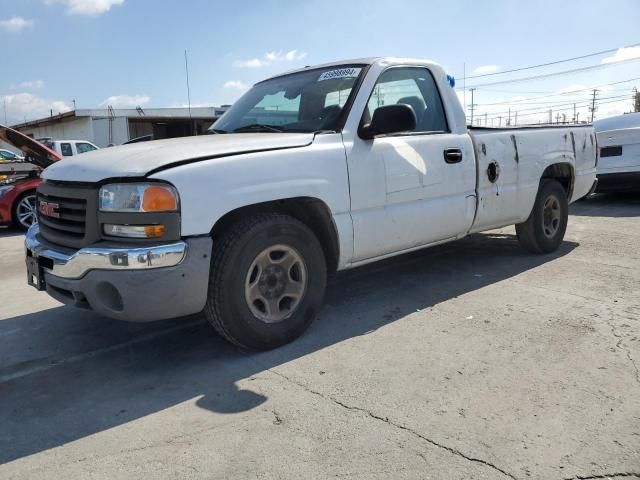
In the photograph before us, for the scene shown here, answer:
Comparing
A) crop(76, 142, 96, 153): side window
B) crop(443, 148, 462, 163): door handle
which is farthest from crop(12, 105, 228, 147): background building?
crop(443, 148, 462, 163): door handle

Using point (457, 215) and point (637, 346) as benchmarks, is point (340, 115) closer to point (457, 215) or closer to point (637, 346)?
point (457, 215)

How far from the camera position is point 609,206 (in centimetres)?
984

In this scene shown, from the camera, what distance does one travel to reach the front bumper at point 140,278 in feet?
9.65

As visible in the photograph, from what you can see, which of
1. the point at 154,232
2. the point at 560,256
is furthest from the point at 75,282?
the point at 560,256

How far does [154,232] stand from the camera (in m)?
2.98

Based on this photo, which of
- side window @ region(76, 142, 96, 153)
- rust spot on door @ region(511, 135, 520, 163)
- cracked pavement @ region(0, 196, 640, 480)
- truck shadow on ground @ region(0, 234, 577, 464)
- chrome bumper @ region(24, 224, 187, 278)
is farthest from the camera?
side window @ region(76, 142, 96, 153)

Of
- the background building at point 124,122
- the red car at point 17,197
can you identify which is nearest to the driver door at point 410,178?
the red car at point 17,197

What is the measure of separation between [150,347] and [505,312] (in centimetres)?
258

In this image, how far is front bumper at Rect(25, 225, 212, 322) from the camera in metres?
2.94

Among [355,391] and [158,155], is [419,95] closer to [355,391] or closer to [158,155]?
[158,155]

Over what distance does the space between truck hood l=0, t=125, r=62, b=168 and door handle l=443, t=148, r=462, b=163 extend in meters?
5.74

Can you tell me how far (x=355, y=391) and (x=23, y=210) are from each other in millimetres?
8543

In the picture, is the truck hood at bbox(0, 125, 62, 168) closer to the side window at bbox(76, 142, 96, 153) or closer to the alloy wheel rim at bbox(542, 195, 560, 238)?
the alloy wheel rim at bbox(542, 195, 560, 238)

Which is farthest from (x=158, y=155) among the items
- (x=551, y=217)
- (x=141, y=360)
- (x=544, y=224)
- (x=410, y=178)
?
(x=551, y=217)
